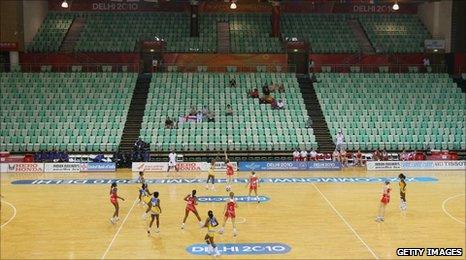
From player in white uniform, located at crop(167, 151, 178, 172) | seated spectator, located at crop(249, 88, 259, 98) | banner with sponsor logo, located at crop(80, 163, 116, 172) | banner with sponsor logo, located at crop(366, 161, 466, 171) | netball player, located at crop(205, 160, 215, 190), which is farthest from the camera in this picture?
seated spectator, located at crop(249, 88, 259, 98)

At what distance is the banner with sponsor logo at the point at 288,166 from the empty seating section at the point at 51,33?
21146 mm

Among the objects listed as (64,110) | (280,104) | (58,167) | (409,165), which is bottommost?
(409,165)

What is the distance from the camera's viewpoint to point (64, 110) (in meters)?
38.6

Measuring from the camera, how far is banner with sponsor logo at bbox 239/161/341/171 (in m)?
34.3

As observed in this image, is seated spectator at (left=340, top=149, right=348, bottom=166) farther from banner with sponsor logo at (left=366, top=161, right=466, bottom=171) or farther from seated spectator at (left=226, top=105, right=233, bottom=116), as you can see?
seated spectator at (left=226, top=105, right=233, bottom=116)

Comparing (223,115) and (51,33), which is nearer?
(223,115)

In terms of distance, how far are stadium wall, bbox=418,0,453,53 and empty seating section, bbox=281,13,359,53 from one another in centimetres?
700

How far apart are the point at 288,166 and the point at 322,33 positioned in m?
17.9

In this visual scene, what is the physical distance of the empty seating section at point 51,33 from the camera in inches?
1785

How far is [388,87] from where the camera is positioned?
42.4m

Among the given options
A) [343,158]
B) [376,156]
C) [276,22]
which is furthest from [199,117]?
[276,22]

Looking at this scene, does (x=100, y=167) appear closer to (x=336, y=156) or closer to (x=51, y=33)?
(x=336, y=156)

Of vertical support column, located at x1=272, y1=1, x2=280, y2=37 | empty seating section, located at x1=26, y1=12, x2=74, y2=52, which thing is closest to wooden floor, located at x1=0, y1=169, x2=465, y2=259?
empty seating section, located at x1=26, y1=12, x2=74, y2=52

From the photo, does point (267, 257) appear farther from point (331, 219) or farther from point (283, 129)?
point (283, 129)
